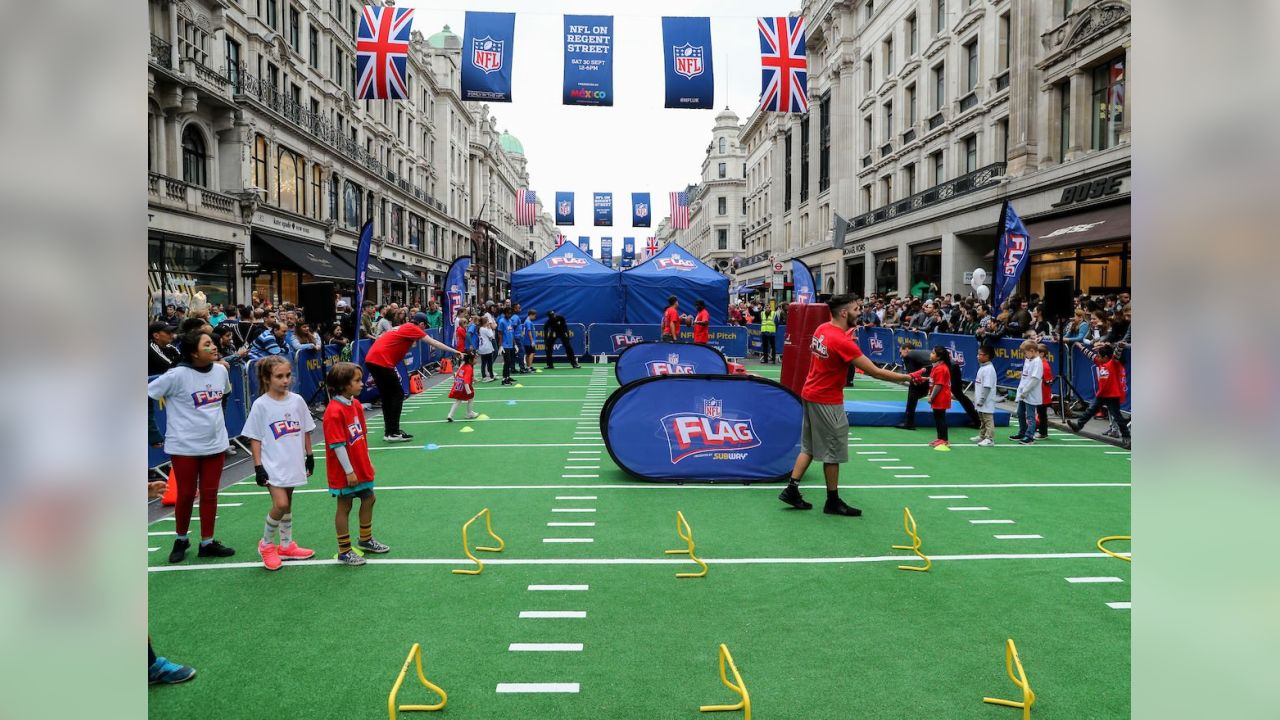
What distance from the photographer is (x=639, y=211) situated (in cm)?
6200

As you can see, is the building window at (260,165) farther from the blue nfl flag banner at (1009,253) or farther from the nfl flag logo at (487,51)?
the blue nfl flag banner at (1009,253)

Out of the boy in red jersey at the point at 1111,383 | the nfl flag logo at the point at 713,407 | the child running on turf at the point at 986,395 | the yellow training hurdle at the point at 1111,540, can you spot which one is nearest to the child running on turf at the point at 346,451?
the nfl flag logo at the point at 713,407

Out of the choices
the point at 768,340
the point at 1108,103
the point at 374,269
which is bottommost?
the point at 768,340

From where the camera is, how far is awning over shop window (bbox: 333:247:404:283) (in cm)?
4075

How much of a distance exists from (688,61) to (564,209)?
4143 centimetres

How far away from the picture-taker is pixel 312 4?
38.2m

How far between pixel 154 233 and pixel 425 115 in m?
41.5

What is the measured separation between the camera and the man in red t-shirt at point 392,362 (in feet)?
37.6

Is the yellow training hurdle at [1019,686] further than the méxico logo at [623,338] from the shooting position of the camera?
No

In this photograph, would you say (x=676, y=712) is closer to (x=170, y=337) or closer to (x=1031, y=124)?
(x=170, y=337)

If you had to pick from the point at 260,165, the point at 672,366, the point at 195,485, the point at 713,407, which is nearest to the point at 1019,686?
the point at 713,407

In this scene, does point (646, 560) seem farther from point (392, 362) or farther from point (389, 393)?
point (389, 393)

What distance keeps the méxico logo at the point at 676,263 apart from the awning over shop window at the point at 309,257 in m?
15.1
